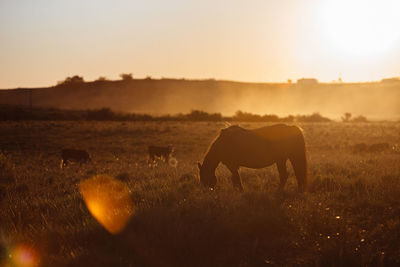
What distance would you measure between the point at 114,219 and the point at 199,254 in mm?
1829

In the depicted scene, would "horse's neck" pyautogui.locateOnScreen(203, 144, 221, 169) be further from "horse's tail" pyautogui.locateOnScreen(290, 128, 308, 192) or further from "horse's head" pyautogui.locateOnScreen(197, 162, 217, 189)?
"horse's tail" pyautogui.locateOnScreen(290, 128, 308, 192)

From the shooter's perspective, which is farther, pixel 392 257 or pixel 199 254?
pixel 199 254

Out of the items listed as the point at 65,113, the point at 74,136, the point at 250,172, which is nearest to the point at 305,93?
the point at 65,113

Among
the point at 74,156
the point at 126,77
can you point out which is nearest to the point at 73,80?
the point at 126,77

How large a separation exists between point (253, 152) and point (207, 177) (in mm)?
1278

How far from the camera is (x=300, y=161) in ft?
34.5

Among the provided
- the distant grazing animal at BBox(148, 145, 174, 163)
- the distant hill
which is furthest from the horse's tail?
the distant hill

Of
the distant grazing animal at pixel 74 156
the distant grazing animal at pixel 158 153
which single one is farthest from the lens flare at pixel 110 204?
the distant grazing animal at pixel 158 153

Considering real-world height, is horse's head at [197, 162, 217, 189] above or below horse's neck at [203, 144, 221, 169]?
below

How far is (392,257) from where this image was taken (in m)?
5.52

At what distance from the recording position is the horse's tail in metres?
10.2

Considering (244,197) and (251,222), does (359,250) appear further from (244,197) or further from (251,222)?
(244,197)

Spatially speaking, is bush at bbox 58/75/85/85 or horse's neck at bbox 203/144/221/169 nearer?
horse's neck at bbox 203/144/221/169

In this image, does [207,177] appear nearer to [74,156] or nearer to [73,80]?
[74,156]
